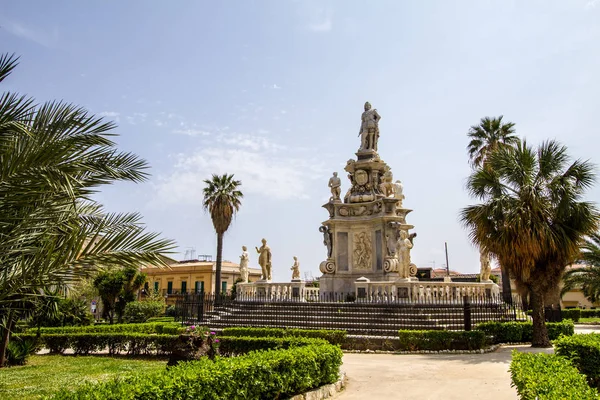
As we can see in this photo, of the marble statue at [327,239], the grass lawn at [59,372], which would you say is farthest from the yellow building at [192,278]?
the grass lawn at [59,372]

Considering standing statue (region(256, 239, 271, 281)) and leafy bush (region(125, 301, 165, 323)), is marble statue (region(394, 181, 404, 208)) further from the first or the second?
leafy bush (region(125, 301, 165, 323))

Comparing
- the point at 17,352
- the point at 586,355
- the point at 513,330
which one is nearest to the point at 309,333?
the point at 513,330

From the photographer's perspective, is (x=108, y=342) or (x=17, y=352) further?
(x=108, y=342)

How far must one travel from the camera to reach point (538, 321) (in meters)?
15.3

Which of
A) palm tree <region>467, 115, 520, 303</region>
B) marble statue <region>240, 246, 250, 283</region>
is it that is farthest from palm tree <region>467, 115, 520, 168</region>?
marble statue <region>240, 246, 250, 283</region>

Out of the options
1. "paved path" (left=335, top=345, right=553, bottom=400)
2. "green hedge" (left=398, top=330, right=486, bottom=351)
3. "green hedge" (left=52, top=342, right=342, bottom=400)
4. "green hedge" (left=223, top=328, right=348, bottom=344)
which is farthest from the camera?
"green hedge" (left=223, top=328, right=348, bottom=344)

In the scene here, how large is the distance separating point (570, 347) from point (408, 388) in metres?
3.31

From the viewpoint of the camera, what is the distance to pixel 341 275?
81.1ft

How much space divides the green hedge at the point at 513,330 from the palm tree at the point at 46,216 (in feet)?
45.2

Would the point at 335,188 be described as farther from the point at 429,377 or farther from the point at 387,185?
the point at 429,377

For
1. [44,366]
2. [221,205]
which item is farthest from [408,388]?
[221,205]

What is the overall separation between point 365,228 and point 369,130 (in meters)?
5.91

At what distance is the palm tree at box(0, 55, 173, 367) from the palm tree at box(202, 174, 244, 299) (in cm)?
2835

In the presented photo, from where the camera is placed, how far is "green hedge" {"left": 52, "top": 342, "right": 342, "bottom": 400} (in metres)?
5.64
